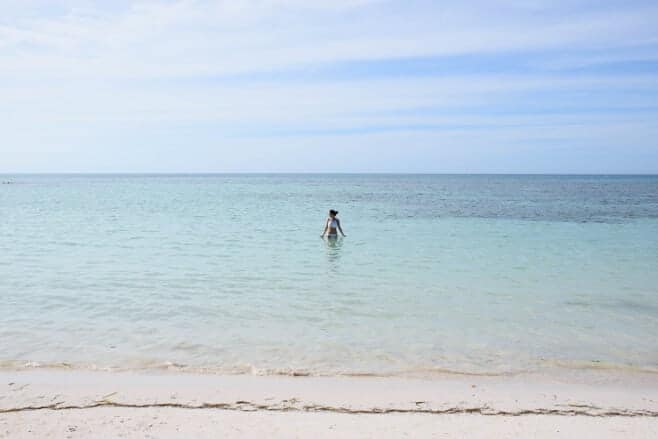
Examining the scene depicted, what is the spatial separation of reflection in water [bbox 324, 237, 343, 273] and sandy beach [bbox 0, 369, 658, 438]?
324 inches


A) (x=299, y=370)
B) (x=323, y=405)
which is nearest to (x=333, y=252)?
(x=299, y=370)

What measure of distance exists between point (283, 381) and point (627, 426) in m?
3.97

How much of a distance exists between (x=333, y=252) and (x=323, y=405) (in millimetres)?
12550

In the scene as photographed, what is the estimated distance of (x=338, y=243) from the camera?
70.6 feet

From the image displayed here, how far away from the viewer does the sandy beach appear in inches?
224

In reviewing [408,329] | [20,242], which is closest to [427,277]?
[408,329]

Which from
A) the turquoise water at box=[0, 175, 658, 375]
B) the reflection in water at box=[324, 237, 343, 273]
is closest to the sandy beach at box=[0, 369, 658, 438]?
the turquoise water at box=[0, 175, 658, 375]

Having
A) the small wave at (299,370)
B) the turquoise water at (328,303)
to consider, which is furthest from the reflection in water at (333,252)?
the small wave at (299,370)

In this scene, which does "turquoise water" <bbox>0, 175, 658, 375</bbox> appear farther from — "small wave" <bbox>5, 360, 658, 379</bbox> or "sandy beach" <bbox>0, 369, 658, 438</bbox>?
"sandy beach" <bbox>0, 369, 658, 438</bbox>

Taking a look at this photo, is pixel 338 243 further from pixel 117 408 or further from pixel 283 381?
pixel 117 408

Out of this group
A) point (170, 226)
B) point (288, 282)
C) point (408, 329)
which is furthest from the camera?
point (170, 226)

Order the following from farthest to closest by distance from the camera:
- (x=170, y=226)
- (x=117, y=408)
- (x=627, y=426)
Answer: (x=170, y=226) → (x=117, y=408) → (x=627, y=426)

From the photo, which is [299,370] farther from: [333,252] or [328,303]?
[333,252]

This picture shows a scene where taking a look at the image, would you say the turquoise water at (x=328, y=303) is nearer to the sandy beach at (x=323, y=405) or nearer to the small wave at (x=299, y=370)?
the small wave at (x=299, y=370)
